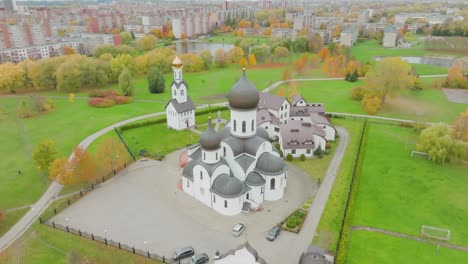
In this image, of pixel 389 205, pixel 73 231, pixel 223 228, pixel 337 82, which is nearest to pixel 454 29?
pixel 337 82

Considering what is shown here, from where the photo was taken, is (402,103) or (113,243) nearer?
(113,243)

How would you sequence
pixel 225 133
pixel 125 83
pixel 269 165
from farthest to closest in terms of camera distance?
pixel 125 83 → pixel 225 133 → pixel 269 165

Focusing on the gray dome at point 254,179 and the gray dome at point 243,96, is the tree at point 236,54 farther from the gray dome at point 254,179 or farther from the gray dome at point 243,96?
the gray dome at point 254,179

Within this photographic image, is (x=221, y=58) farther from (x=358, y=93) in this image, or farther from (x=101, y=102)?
(x=358, y=93)

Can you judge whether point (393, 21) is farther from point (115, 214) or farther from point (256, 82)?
point (115, 214)

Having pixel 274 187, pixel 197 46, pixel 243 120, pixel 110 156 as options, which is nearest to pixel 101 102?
pixel 110 156

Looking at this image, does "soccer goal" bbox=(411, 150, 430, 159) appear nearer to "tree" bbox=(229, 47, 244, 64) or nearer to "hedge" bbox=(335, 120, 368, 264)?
"hedge" bbox=(335, 120, 368, 264)
